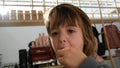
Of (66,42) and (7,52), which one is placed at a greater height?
(66,42)

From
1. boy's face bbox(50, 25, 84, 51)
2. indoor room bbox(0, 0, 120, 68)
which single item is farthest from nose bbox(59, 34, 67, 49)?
indoor room bbox(0, 0, 120, 68)

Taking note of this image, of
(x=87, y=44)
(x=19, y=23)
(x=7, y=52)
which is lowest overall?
(x=7, y=52)

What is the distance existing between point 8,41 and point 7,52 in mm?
219

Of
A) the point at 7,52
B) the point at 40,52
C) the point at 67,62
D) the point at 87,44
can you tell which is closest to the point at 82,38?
the point at 87,44

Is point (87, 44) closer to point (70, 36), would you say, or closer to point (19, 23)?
point (70, 36)

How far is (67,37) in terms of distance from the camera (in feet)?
1.29

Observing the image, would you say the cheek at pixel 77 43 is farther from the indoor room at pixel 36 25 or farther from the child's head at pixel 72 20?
the indoor room at pixel 36 25

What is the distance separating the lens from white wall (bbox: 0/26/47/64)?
10.1 feet

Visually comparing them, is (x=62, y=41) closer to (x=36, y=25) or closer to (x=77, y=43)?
(x=77, y=43)

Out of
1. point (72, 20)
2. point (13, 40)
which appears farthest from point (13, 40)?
point (72, 20)

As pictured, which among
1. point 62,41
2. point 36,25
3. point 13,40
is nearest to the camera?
point 62,41

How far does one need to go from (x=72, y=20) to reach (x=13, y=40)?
2907mm

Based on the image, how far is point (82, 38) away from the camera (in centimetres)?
43

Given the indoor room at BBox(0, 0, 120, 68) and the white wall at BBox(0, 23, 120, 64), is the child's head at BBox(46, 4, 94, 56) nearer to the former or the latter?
the indoor room at BBox(0, 0, 120, 68)
